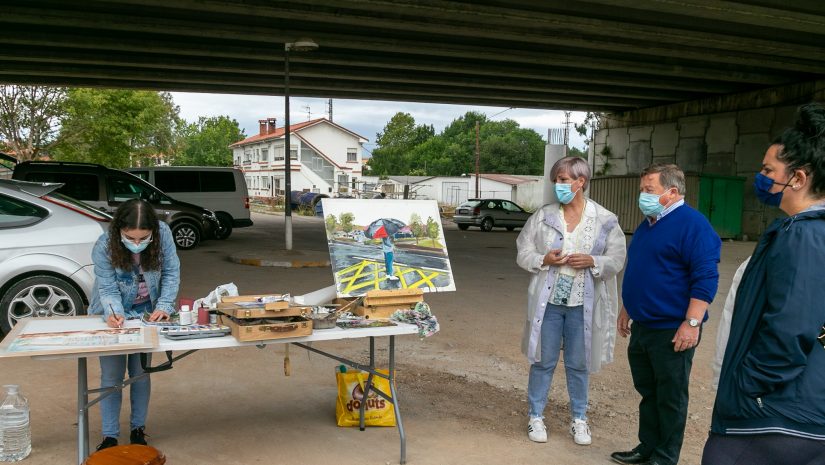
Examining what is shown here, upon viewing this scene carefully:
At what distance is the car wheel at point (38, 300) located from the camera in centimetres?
679

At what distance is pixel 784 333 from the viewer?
7.38 ft

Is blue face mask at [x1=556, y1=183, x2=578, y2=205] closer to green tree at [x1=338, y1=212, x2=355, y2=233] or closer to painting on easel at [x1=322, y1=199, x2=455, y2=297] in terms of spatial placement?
painting on easel at [x1=322, y1=199, x2=455, y2=297]

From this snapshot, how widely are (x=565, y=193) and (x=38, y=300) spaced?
552 cm

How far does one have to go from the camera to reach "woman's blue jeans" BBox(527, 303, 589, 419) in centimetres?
473

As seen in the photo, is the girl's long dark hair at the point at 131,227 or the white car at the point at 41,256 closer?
the girl's long dark hair at the point at 131,227

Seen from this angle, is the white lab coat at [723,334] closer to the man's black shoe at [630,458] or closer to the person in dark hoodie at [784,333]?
the person in dark hoodie at [784,333]

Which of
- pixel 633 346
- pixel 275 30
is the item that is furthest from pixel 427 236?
pixel 275 30

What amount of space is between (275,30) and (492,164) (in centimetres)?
7149

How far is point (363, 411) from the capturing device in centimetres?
501

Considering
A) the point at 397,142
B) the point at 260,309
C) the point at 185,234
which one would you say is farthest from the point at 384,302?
the point at 397,142

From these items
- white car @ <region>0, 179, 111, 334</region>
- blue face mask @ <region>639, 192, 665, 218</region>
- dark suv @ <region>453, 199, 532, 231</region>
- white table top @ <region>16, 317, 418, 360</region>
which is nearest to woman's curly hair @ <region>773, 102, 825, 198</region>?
blue face mask @ <region>639, 192, 665, 218</region>

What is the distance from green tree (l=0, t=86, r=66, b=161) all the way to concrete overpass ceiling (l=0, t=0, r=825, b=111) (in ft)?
24.2

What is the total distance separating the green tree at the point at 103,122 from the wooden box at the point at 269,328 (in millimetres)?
30138

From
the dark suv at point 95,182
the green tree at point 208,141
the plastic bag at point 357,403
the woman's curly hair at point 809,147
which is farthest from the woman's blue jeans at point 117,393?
the green tree at point 208,141
